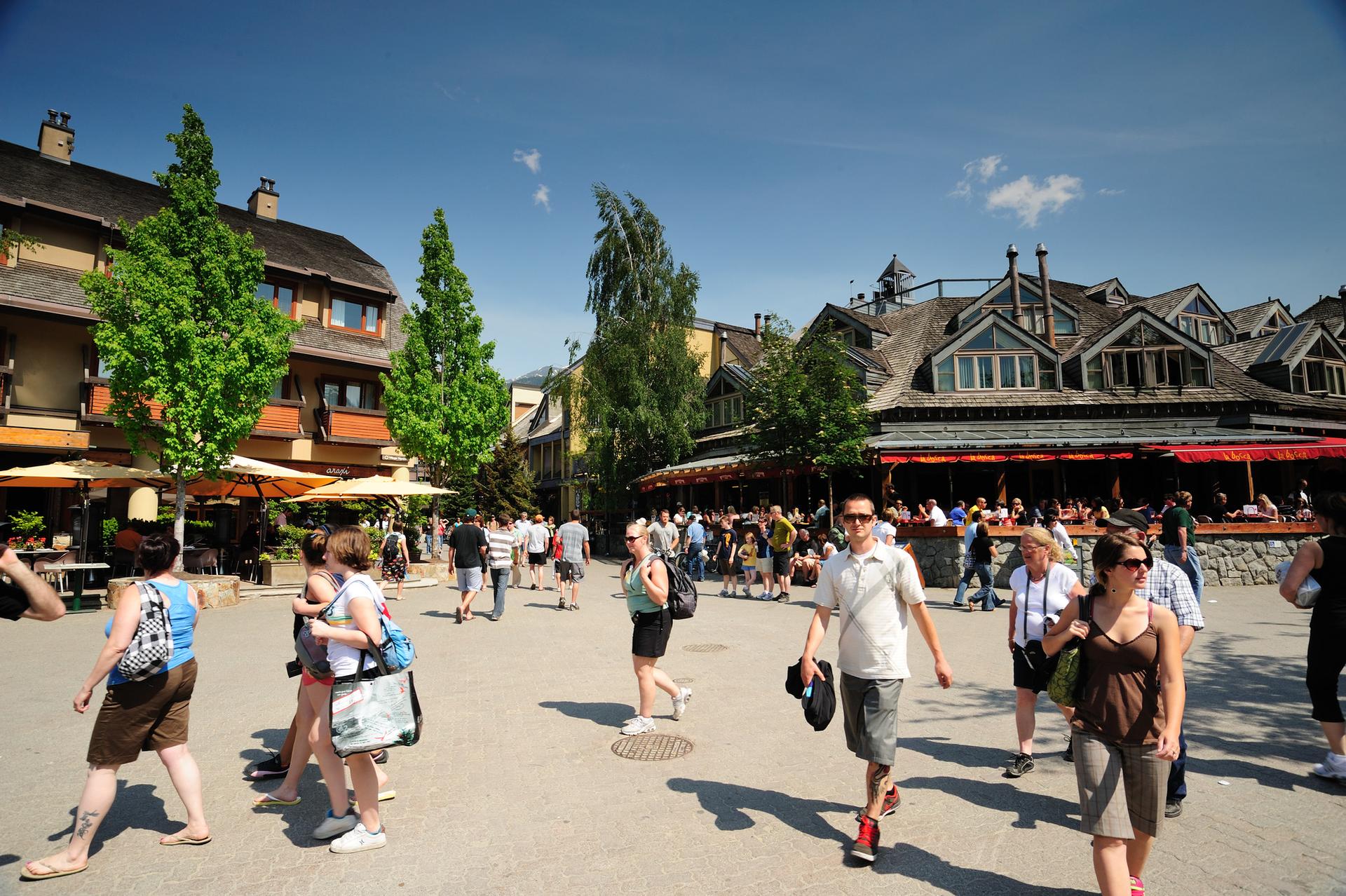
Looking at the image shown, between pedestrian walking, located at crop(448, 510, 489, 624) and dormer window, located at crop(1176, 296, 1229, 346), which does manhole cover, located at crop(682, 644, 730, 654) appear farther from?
dormer window, located at crop(1176, 296, 1229, 346)

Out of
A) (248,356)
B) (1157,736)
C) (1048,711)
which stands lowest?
(1048,711)

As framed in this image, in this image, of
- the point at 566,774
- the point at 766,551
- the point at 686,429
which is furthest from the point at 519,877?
the point at 686,429

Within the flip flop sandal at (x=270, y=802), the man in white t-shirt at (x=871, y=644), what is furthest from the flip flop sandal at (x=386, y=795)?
the man in white t-shirt at (x=871, y=644)

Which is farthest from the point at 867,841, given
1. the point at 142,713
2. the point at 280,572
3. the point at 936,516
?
the point at 280,572

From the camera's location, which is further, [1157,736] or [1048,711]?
[1048,711]

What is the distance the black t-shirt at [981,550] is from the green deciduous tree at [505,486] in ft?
92.2

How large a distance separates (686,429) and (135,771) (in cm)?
2528

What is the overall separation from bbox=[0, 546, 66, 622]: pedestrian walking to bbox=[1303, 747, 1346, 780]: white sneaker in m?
7.17

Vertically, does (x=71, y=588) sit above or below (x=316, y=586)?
below

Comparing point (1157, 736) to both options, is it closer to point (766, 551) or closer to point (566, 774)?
point (566, 774)

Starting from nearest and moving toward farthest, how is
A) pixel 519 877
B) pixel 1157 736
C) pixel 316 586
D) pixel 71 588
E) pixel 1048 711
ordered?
pixel 1157 736
pixel 519 877
pixel 316 586
pixel 1048 711
pixel 71 588

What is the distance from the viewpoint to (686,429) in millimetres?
29734

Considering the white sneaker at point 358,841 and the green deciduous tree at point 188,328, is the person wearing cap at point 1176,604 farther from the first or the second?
the green deciduous tree at point 188,328

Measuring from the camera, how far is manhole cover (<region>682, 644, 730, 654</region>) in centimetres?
917
